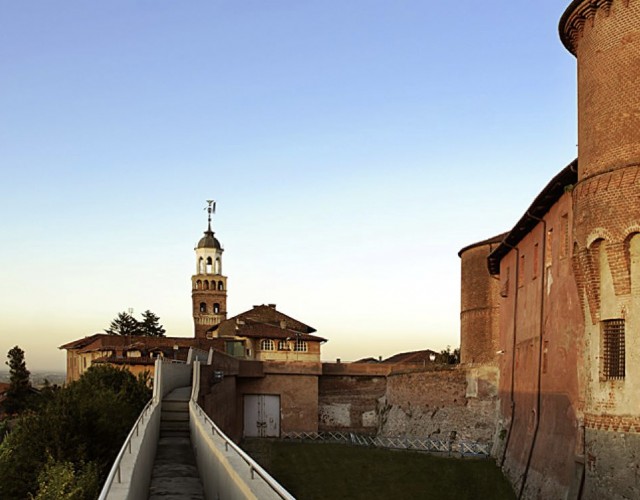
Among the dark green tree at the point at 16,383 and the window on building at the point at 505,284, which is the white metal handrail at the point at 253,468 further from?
the dark green tree at the point at 16,383

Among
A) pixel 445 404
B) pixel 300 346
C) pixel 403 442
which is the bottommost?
pixel 403 442

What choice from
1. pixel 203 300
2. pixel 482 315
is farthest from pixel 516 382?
pixel 203 300

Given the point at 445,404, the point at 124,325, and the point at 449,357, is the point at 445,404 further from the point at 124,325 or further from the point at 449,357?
the point at 124,325

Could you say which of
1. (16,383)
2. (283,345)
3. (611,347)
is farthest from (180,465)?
(16,383)

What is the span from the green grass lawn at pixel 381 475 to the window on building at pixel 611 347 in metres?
9.58

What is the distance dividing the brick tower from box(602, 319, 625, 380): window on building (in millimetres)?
22

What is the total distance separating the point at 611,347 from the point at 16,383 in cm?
5634

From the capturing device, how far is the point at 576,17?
1806 cm

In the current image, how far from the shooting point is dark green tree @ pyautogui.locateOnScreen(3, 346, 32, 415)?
61.8 m

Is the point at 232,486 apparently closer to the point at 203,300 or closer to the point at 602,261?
the point at 602,261

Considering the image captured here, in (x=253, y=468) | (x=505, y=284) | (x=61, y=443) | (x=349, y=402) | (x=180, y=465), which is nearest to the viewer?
(x=253, y=468)

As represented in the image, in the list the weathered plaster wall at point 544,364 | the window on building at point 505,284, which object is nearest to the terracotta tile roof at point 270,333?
the window on building at point 505,284

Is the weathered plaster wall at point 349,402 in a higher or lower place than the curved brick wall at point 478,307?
lower

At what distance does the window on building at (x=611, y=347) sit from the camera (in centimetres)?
1683
